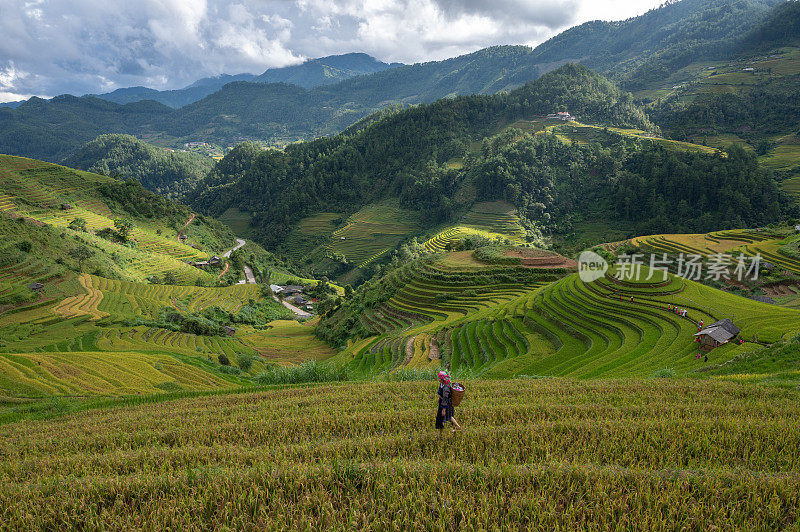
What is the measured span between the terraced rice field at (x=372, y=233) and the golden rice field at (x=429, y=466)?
91003mm

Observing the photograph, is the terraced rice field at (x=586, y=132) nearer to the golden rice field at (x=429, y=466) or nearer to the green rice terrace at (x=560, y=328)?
the green rice terrace at (x=560, y=328)

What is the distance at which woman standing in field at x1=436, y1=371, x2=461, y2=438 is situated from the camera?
24.6ft

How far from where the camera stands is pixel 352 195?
150 metres

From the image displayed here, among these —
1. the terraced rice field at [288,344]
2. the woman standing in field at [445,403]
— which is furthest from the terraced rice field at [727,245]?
the woman standing in field at [445,403]

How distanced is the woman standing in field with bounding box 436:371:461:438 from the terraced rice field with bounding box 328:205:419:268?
305 feet

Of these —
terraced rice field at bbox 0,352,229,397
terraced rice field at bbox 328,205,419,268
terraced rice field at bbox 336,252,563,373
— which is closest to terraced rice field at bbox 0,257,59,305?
terraced rice field at bbox 0,352,229,397

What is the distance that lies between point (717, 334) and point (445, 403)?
2013 cm

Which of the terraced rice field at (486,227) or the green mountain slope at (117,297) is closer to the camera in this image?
the green mountain slope at (117,297)

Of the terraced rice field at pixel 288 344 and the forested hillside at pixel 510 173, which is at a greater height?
the forested hillside at pixel 510 173

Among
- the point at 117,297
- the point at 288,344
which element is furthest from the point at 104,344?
the point at 117,297

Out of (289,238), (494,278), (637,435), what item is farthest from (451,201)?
(637,435)

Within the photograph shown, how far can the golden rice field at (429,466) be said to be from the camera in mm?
4754

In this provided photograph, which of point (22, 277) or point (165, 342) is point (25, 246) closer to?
point (22, 277)

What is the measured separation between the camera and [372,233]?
115000 millimetres
